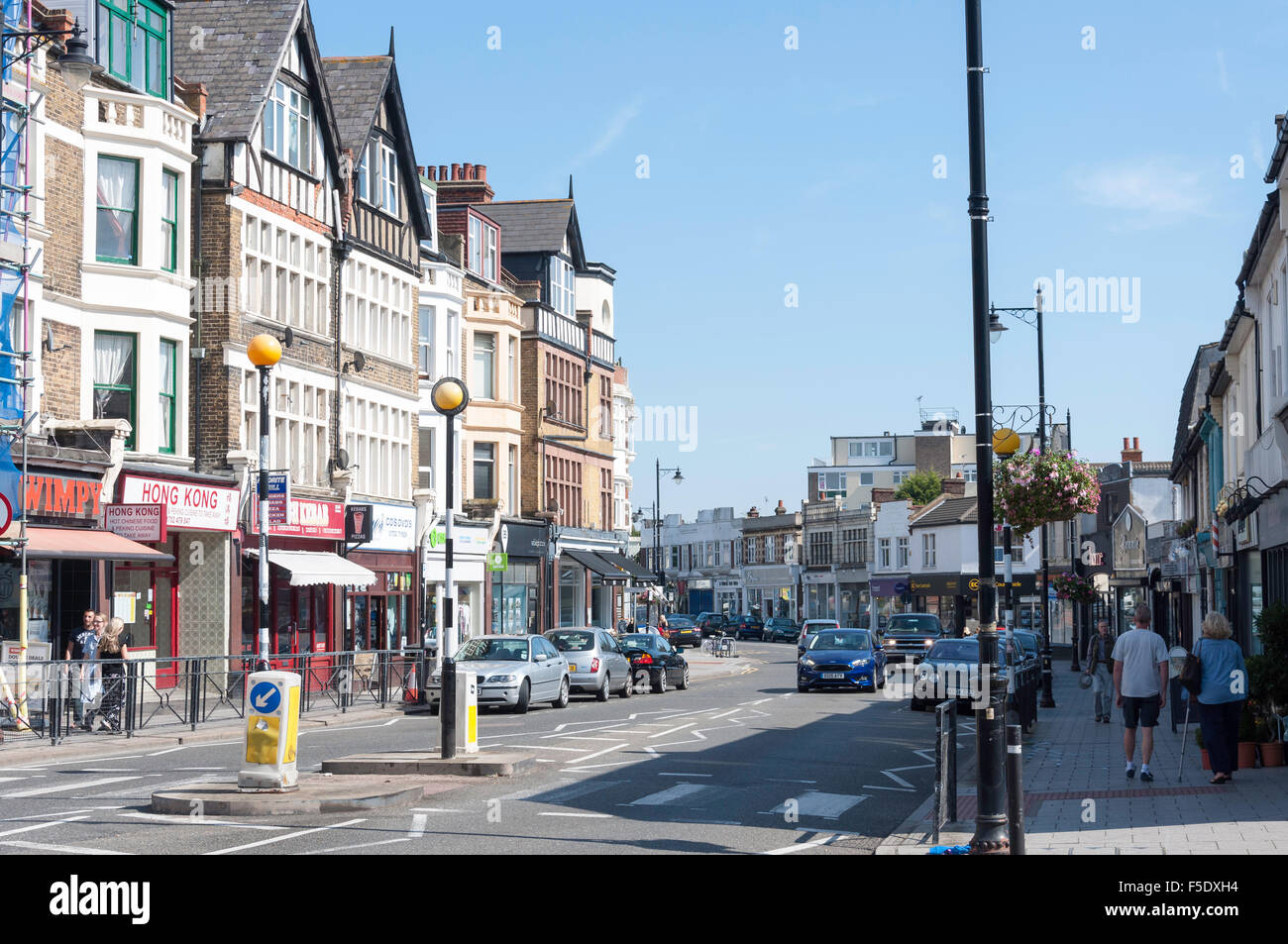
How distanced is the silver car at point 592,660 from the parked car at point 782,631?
5540cm

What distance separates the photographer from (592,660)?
32594 millimetres

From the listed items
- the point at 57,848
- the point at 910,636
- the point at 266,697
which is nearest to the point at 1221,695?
the point at 266,697

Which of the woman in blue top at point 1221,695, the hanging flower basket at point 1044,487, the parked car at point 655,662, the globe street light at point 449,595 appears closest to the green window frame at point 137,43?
the globe street light at point 449,595

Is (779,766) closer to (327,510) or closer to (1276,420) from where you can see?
(1276,420)

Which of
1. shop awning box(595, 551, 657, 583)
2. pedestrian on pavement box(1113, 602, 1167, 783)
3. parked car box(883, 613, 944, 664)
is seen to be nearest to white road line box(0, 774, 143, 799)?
pedestrian on pavement box(1113, 602, 1167, 783)

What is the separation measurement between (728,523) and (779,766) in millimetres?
109359

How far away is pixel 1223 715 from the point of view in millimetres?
15352

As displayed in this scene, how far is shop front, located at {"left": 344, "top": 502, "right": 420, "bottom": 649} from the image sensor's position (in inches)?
1443

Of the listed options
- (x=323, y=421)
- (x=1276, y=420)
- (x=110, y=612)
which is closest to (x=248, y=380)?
(x=323, y=421)

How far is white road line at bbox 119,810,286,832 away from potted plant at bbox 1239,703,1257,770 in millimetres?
10386

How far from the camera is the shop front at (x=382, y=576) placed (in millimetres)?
36656

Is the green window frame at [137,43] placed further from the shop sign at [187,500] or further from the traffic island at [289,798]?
the traffic island at [289,798]

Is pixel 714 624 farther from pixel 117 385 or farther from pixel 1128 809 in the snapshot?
pixel 1128 809

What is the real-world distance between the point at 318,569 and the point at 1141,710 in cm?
2179
